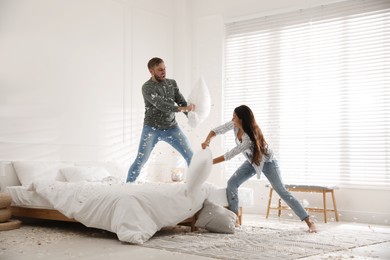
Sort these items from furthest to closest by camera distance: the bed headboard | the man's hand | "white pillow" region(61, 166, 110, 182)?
"white pillow" region(61, 166, 110, 182) < the bed headboard < the man's hand

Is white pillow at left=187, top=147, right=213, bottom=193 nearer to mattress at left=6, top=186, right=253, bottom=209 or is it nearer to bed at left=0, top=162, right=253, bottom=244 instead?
bed at left=0, top=162, right=253, bottom=244

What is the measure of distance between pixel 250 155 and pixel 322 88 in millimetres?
2174

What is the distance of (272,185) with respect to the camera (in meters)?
4.64

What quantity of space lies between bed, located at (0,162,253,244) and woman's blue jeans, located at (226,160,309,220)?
0.28ft

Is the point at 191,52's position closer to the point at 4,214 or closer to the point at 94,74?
the point at 94,74

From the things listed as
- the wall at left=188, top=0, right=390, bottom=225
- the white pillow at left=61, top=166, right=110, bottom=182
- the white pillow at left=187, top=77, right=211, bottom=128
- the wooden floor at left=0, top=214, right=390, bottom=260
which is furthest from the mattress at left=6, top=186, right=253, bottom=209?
the wall at left=188, top=0, right=390, bottom=225

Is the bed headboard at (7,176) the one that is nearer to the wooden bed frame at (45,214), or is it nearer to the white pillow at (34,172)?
the white pillow at (34,172)

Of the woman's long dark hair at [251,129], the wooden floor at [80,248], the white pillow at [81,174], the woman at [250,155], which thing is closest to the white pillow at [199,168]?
the woman at [250,155]

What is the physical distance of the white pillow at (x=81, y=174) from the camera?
5449mm

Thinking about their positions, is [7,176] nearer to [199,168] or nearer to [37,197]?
[37,197]

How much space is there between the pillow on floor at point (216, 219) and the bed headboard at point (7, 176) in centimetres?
210

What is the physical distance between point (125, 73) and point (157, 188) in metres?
2.93

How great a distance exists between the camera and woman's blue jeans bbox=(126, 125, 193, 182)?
5.02 meters

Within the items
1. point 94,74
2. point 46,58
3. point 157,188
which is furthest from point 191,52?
point 157,188
